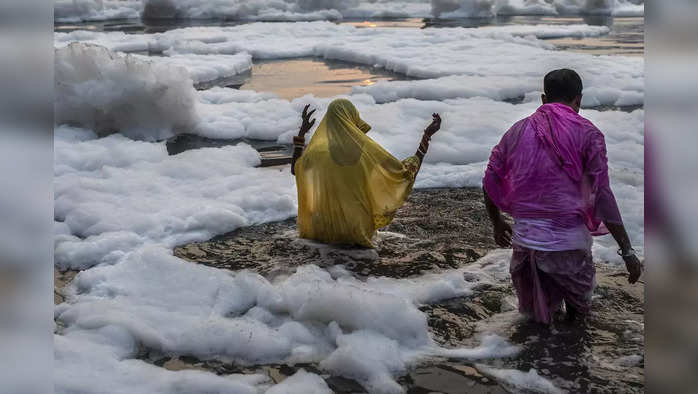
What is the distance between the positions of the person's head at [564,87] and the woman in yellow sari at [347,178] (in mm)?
1143

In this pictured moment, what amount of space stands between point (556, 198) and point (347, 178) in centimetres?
156

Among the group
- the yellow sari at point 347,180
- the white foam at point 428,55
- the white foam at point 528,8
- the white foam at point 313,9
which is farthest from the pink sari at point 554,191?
the white foam at point 313,9

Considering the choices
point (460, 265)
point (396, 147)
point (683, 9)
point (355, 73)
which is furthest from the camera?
point (355, 73)

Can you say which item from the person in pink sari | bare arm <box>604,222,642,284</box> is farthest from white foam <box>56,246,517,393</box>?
bare arm <box>604,222,642,284</box>

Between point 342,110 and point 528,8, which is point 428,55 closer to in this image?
point 342,110

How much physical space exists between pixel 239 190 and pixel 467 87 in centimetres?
556

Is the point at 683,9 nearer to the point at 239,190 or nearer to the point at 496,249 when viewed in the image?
the point at 496,249

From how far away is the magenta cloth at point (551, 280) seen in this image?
128 inches

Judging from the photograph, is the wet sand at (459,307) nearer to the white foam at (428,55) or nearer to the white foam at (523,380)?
the white foam at (523,380)

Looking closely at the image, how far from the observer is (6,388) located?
757 mm

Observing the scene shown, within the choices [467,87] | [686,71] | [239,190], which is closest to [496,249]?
[239,190]

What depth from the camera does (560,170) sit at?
10.4ft

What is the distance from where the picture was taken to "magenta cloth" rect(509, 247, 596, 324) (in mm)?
3256

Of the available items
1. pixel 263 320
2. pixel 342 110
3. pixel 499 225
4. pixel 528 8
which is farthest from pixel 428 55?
pixel 528 8
